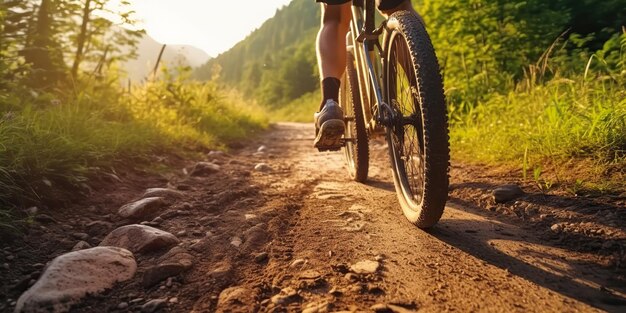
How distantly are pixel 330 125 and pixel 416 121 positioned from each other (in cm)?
57

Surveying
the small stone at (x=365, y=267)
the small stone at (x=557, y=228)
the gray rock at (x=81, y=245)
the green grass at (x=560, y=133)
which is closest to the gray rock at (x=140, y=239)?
the gray rock at (x=81, y=245)

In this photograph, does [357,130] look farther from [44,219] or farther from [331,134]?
[44,219]

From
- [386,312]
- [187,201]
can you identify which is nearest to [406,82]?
[386,312]

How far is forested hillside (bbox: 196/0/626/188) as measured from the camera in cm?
253

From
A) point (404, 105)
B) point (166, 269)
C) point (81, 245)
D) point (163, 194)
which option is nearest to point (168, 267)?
point (166, 269)

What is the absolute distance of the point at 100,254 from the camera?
1.46 m

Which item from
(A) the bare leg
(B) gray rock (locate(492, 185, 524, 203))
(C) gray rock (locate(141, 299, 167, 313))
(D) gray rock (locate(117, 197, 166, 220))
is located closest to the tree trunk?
(D) gray rock (locate(117, 197, 166, 220))

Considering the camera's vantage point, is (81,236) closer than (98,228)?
Yes

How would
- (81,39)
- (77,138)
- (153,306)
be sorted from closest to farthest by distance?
(153,306) → (77,138) → (81,39)

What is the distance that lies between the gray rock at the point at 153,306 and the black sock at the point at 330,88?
1.58 metres

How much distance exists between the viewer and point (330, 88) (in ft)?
8.16

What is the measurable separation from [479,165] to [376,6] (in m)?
1.59

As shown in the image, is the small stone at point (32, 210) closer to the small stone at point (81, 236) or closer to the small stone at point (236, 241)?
the small stone at point (81, 236)

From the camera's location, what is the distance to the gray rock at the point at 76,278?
46.6 inches
